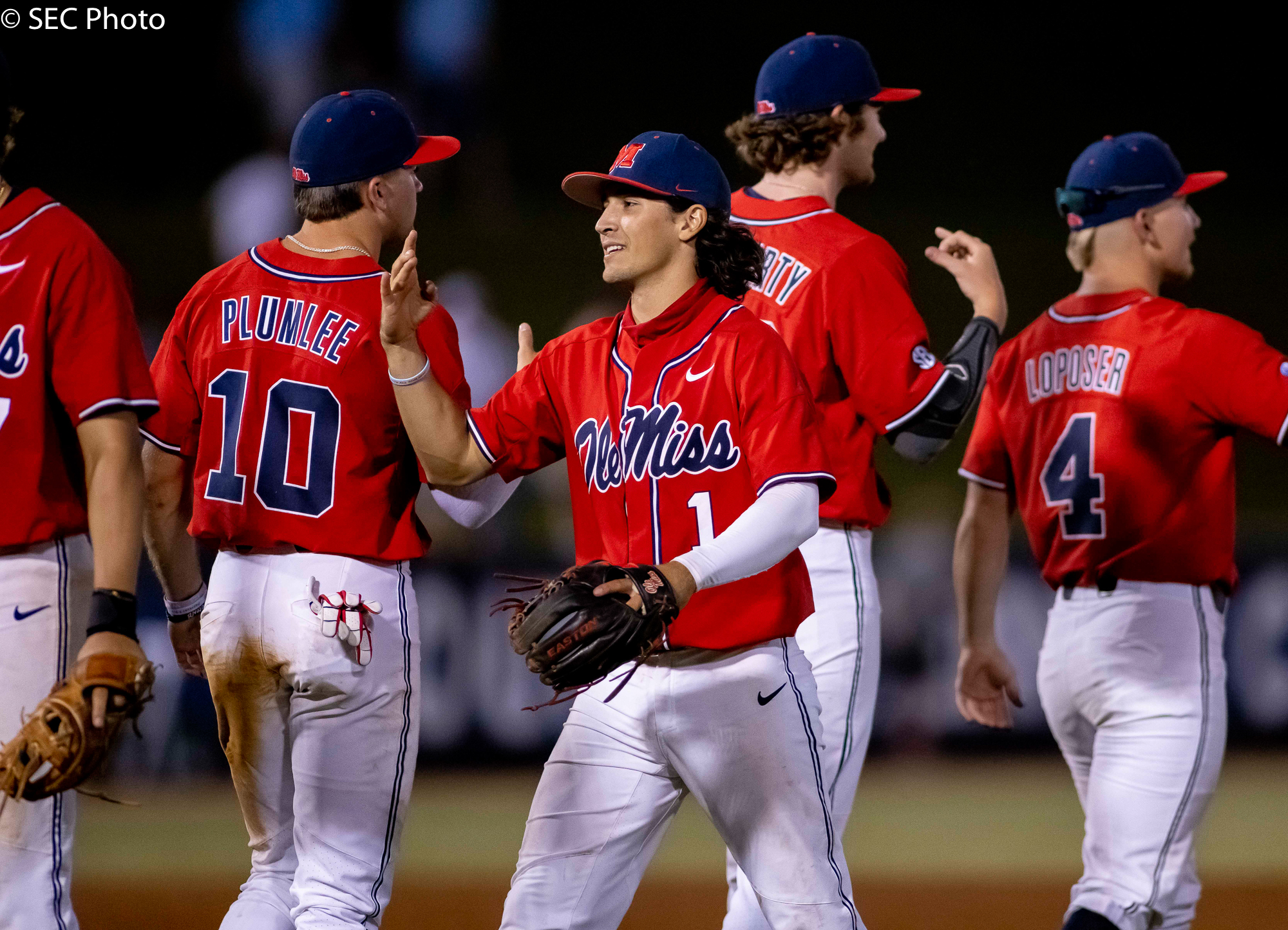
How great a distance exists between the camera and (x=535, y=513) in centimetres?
972

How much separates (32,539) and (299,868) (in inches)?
41.3

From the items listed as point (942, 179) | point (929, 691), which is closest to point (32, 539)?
point (929, 691)

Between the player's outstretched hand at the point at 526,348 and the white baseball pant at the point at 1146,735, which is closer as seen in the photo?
the player's outstretched hand at the point at 526,348

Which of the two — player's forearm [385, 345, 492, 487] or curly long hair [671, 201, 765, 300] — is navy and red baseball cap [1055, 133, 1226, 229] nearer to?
curly long hair [671, 201, 765, 300]

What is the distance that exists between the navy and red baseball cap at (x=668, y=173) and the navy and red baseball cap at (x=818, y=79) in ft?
3.11

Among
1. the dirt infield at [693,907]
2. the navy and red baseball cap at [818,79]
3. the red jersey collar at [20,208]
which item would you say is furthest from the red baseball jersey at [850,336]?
the dirt infield at [693,907]

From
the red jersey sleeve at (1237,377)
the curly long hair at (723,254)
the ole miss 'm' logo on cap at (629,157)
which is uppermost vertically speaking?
the ole miss 'm' logo on cap at (629,157)

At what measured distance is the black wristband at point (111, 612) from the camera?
2414 millimetres

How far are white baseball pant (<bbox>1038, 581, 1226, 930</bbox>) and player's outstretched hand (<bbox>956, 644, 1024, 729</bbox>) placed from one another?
0.31 meters

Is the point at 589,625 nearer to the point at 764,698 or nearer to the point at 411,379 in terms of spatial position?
the point at 764,698

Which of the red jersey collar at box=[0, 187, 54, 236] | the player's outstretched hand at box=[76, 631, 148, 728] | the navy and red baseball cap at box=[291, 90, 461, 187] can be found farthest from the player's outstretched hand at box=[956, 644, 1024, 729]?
the red jersey collar at box=[0, 187, 54, 236]

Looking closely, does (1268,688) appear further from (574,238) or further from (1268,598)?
(574,238)

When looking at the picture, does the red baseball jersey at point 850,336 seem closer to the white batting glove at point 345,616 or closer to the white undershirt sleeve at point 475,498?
the white undershirt sleeve at point 475,498

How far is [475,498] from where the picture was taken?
3287mm
